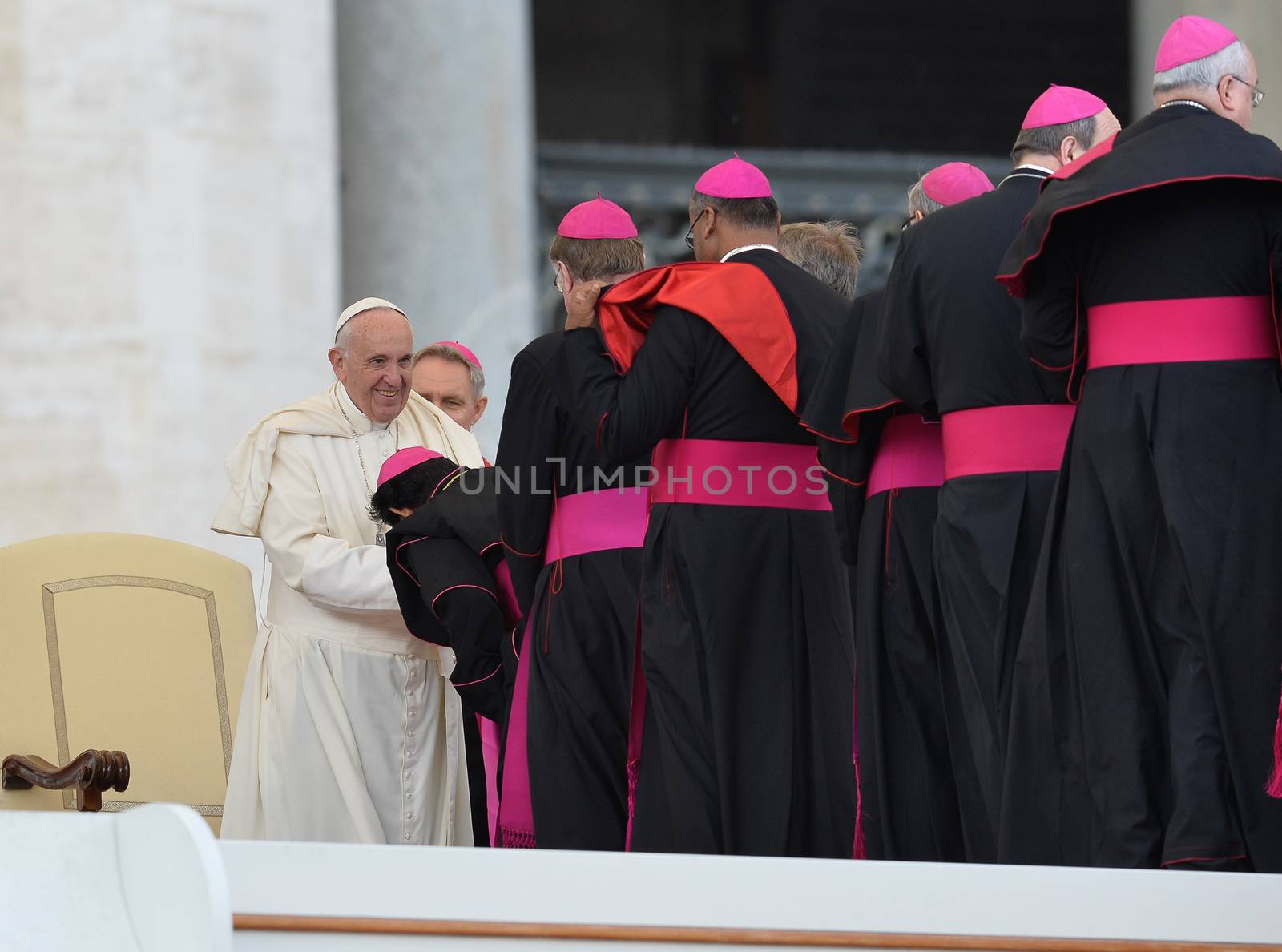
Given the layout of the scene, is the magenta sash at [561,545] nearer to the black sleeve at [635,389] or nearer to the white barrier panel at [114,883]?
the black sleeve at [635,389]

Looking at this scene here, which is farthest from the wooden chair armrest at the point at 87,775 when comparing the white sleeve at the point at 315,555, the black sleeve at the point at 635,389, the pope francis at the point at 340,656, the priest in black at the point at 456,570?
the black sleeve at the point at 635,389

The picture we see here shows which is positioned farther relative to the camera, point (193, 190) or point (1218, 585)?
point (193, 190)

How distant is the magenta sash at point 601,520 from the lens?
434 cm

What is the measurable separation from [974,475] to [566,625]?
1.03 meters

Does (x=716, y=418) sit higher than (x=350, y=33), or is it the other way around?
(x=350, y=33)

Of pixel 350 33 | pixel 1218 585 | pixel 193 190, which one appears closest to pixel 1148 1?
pixel 350 33

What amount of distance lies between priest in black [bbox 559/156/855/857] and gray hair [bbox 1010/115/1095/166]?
601 mm

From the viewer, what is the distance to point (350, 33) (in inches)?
345

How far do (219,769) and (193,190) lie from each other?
2.75m

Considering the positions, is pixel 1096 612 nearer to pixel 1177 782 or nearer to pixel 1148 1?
pixel 1177 782

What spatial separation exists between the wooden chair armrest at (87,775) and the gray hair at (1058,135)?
240 cm

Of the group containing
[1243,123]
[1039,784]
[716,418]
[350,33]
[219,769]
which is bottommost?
[219,769]

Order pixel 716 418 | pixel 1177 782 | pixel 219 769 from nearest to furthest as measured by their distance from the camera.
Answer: pixel 1177 782
pixel 716 418
pixel 219 769

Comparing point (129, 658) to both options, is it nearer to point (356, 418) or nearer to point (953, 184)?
point (356, 418)
